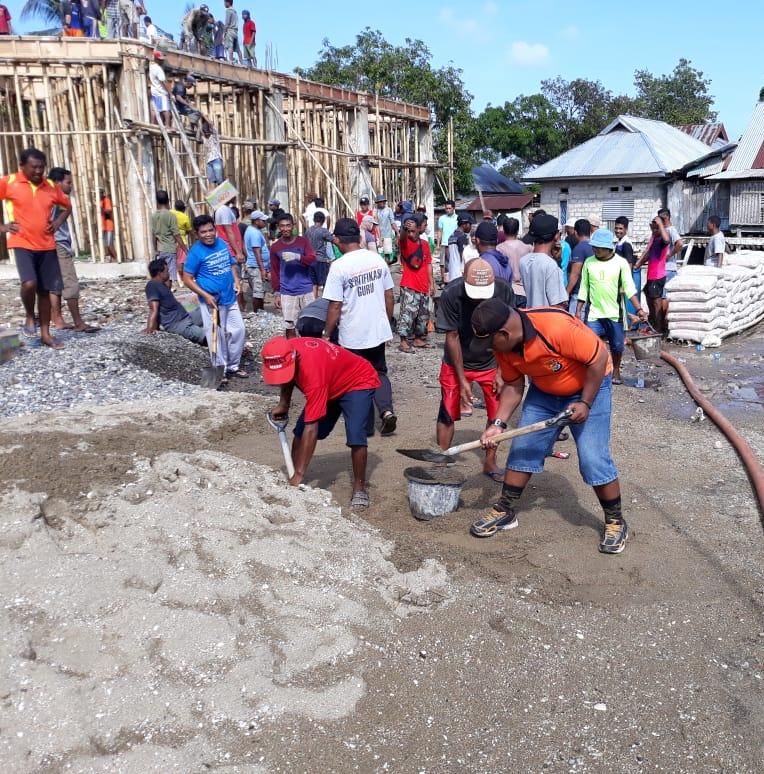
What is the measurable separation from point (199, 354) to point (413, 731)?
20.6 feet

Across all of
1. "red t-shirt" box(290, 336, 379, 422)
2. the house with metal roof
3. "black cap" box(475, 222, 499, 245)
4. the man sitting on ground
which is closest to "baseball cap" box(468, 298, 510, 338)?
"red t-shirt" box(290, 336, 379, 422)

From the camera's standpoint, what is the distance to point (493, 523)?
4309mm

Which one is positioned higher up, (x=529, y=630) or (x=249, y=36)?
(x=249, y=36)

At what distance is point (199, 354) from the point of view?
855 cm

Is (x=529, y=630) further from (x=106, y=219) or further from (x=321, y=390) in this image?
(x=106, y=219)

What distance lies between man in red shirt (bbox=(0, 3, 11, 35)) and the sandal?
40.9ft

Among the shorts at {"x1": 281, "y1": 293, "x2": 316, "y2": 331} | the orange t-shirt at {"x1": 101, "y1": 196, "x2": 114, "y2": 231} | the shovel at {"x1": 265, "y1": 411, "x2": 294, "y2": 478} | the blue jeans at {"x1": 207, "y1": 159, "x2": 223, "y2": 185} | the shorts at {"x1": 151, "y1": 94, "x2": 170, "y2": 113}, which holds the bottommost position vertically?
the shovel at {"x1": 265, "y1": 411, "x2": 294, "y2": 478}

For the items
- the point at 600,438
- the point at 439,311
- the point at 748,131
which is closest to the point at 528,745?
the point at 600,438

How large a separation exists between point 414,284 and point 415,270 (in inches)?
7.0

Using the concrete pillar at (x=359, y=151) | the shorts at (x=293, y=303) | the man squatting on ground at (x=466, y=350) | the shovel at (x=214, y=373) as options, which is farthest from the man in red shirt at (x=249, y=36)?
the man squatting on ground at (x=466, y=350)

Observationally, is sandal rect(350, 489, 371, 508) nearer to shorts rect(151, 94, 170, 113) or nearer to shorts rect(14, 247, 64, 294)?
shorts rect(14, 247, 64, 294)

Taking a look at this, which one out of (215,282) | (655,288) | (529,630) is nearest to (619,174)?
(655,288)

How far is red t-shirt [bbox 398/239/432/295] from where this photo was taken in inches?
363

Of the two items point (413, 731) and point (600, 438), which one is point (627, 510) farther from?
point (413, 731)
